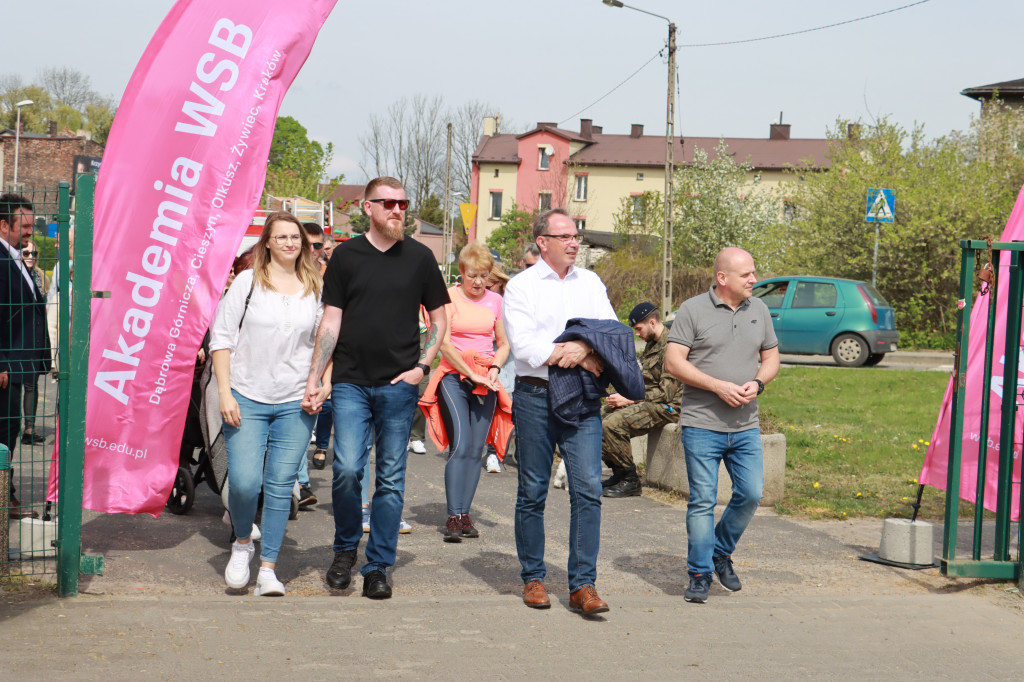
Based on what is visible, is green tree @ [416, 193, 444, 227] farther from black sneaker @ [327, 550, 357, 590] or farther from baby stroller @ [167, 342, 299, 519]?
black sneaker @ [327, 550, 357, 590]

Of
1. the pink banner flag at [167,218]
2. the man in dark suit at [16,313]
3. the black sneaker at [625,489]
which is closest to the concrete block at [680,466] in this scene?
the black sneaker at [625,489]

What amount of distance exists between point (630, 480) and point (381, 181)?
4.06m

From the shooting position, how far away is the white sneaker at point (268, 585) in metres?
5.48

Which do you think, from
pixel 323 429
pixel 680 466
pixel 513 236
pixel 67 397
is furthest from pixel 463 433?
pixel 513 236

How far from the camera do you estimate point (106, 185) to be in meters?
5.90

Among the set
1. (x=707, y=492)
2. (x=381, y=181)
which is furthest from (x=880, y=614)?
(x=381, y=181)

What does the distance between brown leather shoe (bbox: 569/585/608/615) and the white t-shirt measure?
68.2 inches

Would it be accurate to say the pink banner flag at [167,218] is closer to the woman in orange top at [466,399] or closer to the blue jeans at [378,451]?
the blue jeans at [378,451]

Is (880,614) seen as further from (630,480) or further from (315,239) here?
(315,239)

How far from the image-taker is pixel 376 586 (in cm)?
554

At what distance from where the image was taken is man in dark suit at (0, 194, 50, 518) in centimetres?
584

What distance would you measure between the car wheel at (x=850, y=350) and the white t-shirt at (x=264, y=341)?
16202 millimetres

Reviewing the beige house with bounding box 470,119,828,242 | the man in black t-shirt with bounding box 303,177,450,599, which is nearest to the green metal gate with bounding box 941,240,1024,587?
the man in black t-shirt with bounding box 303,177,450,599

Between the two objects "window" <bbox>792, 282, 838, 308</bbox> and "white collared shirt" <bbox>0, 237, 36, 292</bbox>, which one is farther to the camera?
"window" <bbox>792, 282, 838, 308</bbox>
